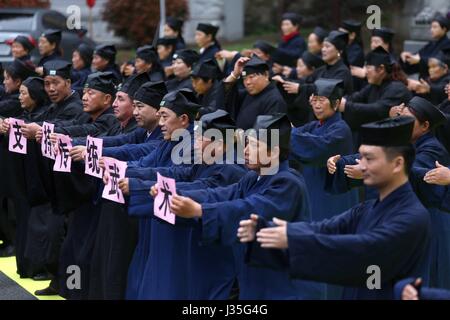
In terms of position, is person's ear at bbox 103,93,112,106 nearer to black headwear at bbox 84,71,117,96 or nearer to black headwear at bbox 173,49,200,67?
black headwear at bbox 84,71,117,96

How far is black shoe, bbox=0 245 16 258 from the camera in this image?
10734 millimetres

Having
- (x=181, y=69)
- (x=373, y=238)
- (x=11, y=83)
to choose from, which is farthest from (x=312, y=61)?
(x=373, y=238)

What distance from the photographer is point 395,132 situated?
17.3 ft

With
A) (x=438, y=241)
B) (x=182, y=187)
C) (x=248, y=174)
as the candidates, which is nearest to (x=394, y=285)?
(x=248, y=174)

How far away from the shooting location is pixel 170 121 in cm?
764

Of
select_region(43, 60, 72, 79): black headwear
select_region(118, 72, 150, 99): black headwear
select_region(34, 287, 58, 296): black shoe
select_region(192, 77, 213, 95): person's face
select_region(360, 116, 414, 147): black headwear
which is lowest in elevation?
select_region(34, 287, 58, 296): black shoe

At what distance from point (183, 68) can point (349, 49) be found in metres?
2.64

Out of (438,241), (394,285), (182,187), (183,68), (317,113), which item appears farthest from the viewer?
(183,68)

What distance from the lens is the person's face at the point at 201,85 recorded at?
432 inches

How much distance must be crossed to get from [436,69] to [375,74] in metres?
1.09

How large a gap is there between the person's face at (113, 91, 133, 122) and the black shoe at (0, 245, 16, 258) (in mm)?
2609

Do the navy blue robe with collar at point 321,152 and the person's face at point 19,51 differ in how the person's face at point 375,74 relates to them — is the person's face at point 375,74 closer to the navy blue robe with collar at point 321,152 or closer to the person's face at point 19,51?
the navy blue robe with collar at point 321,152

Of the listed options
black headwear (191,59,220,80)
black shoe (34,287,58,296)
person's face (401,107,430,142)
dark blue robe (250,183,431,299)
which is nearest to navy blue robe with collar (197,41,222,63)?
black headwear (191,59,220,80)

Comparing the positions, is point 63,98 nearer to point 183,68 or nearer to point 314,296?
point 183,68
